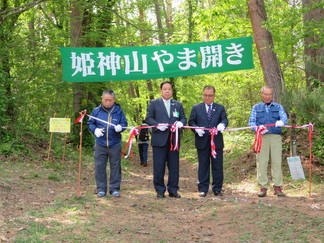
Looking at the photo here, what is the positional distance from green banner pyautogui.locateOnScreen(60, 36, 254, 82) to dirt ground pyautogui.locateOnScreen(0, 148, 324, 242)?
2.82 meters

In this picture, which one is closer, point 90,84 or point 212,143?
point 212,143

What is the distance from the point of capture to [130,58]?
884 centimetres

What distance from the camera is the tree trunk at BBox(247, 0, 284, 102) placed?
8.87m

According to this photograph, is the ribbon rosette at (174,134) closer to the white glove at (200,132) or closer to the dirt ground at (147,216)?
the white glove at (200,132)

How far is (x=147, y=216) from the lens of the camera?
5.32 metres

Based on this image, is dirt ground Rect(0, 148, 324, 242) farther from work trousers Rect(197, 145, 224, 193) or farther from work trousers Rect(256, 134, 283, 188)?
work trousers Rect(256, 134, 283, 188)

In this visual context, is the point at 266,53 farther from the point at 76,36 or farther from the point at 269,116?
the point at 76,36

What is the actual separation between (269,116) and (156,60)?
332cm

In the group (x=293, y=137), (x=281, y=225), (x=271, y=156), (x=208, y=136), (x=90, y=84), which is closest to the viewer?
(x=281, y=225)

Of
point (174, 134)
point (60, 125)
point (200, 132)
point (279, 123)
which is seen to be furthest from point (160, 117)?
point (60, 125)

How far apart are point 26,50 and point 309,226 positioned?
8430 millimetres

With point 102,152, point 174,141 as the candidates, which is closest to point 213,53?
point 174,141

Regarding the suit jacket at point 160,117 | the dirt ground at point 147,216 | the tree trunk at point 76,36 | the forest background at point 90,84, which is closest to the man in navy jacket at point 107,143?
the dirt ground at point 147,216

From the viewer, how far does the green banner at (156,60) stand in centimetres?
872
